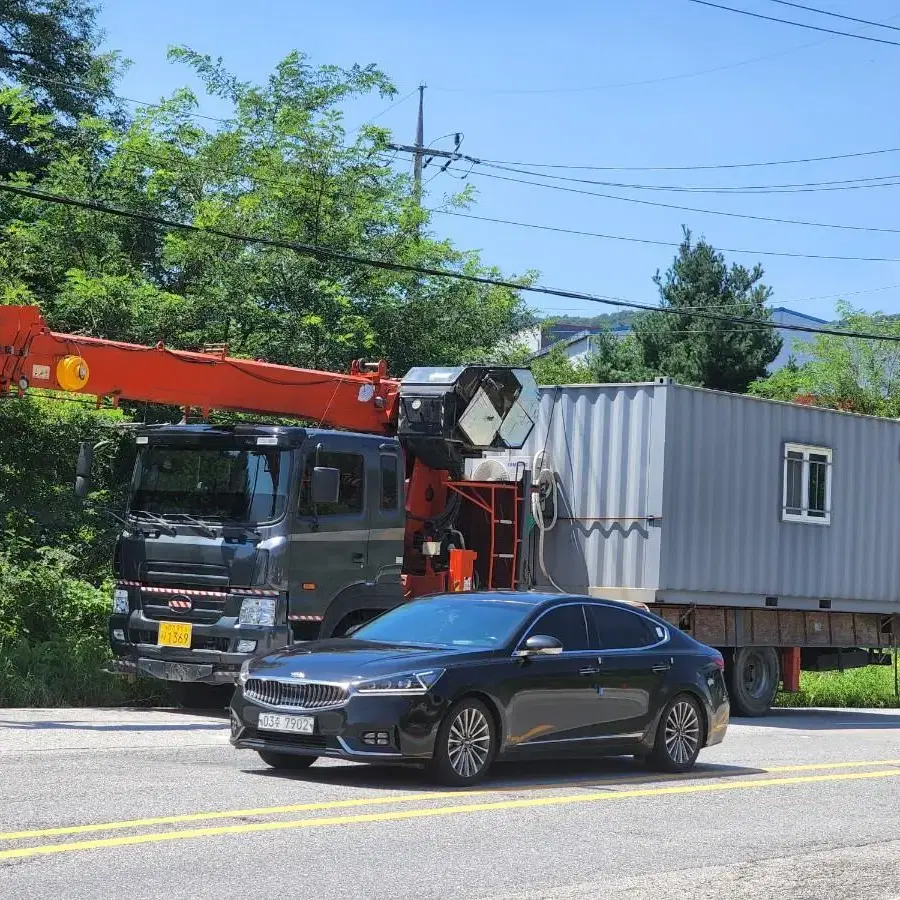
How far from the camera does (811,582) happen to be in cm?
1995

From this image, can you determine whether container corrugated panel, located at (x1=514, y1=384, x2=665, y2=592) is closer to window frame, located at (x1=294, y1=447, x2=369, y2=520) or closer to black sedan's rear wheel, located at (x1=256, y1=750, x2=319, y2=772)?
window frame, located at (x1=294, y1=447, x2=369, y2=520)

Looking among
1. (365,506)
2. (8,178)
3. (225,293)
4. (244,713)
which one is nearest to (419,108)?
(8,178)

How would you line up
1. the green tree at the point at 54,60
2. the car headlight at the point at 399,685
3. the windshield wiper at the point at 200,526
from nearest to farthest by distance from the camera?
the car headlight at the point at 399,685, the windshield wiper at the point at 200,526, the green tree at the point at 54,60

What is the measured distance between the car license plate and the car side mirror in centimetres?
168

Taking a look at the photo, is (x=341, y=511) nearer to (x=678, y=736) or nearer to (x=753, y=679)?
(x=678, y=736)

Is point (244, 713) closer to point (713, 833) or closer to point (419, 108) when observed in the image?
point (713, 833)

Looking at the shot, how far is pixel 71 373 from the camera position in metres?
14.4

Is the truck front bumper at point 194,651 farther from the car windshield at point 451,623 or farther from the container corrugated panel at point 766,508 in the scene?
the container corrugated panel at point 766,508

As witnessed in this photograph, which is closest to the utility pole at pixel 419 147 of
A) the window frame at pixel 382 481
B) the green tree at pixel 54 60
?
the green tree at pixel 54 60

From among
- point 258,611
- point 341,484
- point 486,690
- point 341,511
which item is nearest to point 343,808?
point 486,690

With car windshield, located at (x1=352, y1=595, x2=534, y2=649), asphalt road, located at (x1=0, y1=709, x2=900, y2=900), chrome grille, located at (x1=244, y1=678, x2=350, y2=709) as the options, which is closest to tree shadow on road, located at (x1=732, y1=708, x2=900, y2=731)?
asphalt road, located at (x1=0, y1=709, x2=900, y2=900)

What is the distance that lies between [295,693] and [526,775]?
208cm

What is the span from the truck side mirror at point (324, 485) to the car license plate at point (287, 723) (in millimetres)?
4440

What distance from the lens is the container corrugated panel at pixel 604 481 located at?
18.0m
